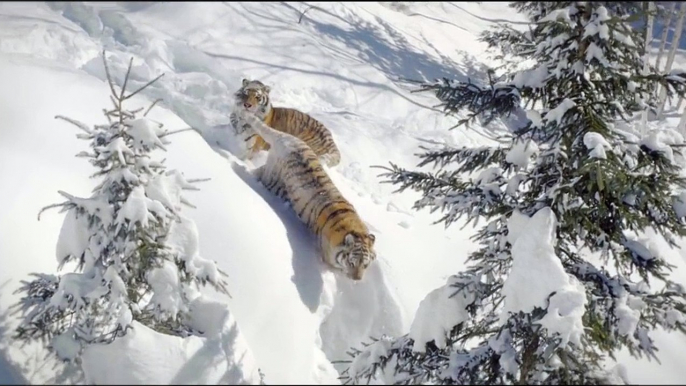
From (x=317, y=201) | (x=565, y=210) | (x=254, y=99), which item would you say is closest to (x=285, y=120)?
(x=254, y=99)

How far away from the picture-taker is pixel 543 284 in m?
2.77

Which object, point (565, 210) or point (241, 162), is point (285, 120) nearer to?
point (241, 162)

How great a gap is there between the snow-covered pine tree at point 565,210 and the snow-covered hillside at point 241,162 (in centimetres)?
49

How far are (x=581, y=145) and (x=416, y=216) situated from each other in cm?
371

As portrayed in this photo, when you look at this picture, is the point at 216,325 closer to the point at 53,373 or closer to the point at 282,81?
the point at 53,373

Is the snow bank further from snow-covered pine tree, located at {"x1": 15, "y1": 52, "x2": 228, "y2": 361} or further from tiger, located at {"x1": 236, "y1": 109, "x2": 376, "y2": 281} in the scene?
tiger, located at {"x1": 236, "y1": 109, "x2": 376, "y2": 281}

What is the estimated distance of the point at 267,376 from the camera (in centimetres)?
327

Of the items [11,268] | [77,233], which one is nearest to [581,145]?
[77,233]

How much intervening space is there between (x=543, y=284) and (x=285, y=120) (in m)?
4.41

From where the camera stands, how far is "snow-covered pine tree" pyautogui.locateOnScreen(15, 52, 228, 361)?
9.71 ft

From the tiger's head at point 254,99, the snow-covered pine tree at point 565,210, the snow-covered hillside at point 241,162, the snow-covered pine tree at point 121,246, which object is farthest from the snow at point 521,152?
the tiger's head at point 254,99

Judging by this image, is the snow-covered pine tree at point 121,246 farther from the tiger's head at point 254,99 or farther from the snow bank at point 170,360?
the tiger's head at point 254,99

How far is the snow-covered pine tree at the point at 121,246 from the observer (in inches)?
117

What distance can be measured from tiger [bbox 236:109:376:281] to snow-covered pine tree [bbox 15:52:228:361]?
1761mm
